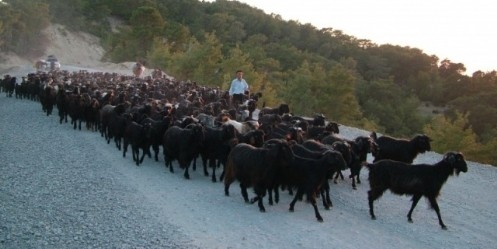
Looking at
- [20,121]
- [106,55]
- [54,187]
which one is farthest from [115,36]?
[54,187]

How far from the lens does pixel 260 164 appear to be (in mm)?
9891

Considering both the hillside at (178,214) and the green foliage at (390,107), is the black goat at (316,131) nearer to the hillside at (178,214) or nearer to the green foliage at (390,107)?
the hillside at (178,214)

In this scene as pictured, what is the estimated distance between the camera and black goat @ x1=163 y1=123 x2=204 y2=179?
39.5ft

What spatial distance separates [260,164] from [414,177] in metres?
3.15

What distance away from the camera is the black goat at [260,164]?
9.73m

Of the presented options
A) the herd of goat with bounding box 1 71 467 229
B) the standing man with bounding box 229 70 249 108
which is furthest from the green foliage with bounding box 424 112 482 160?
the herd of goat with bounding box 1 71 467 229

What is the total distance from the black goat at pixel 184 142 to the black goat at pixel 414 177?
421cm

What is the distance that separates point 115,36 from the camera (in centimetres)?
7431

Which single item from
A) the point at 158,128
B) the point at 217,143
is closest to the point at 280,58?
the point at 158,128

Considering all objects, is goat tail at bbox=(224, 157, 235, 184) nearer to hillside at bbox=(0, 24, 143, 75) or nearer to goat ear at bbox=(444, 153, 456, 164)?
goat ear at bbox=(444, 153, 456, 164)

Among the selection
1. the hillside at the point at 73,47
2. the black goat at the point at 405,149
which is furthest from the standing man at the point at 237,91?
the hillside at the point at 73,47

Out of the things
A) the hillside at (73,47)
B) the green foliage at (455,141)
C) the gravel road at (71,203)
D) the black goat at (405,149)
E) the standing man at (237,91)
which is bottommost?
the gravel road at (71,203)

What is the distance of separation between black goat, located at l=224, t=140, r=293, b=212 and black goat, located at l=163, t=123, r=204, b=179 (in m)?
1.81

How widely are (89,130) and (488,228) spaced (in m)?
14.3
